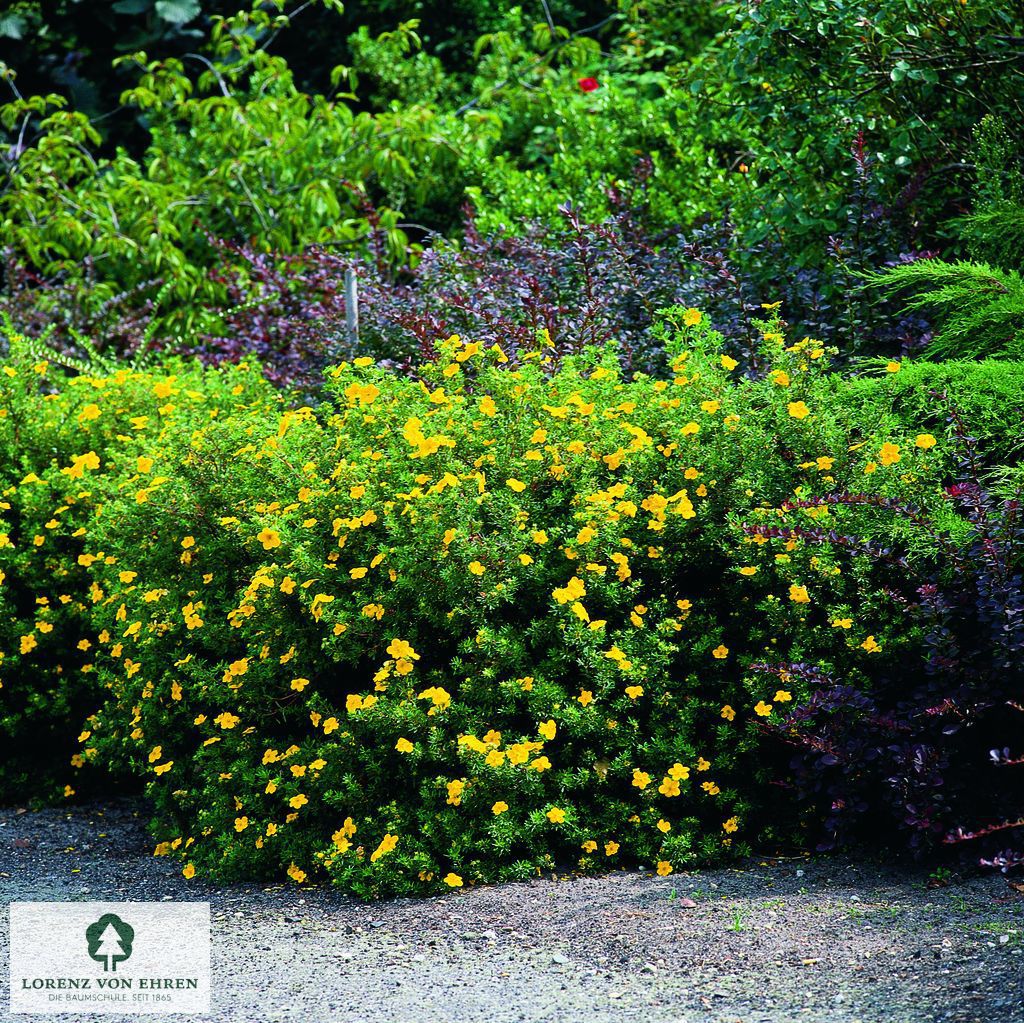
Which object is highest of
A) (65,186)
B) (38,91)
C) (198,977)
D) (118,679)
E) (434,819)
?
(38,91)

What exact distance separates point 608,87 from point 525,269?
270 centimetres

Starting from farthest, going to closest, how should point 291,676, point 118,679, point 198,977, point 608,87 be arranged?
point 608,87, point 118,679, point 291,676, point 198,977

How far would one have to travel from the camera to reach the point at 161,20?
10391 mm

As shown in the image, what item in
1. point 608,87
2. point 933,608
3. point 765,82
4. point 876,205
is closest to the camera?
point 933,608

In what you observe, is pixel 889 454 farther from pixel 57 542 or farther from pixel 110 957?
pixel 57 542

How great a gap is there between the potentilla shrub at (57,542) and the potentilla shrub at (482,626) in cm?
66

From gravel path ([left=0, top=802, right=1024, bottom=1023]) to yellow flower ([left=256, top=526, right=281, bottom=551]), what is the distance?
37.2 inches

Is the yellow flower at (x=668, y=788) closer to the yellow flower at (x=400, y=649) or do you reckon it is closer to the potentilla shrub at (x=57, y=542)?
the yellow flower at (x=400, y=649)

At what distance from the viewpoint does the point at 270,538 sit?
3531 mm

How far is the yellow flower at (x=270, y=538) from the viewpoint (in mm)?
3521

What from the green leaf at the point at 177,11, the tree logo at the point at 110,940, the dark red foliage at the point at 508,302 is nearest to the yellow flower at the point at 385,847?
the tree logo at the point at 110,940

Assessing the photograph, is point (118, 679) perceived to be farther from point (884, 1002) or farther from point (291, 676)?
point (884, 1002)

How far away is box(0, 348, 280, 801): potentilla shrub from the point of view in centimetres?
454

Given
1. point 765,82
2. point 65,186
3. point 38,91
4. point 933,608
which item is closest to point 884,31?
point 765,82
